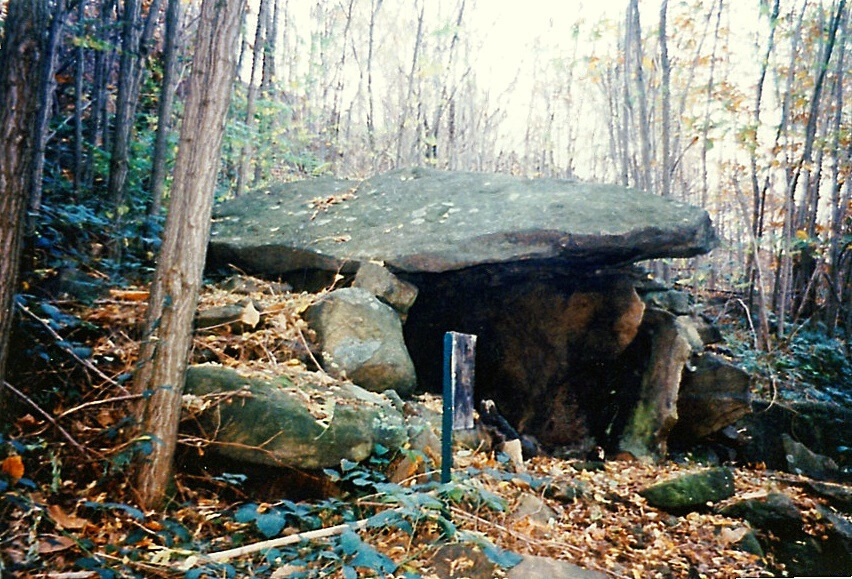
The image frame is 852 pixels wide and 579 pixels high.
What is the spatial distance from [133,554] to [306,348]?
2100 mm

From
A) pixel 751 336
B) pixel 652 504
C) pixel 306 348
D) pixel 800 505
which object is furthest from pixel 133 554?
pixel 751 336

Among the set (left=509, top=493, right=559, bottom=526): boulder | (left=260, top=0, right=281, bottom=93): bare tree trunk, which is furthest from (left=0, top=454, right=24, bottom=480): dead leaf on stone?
(left=260, top=0, right=281, bottom=93): bare tree trunk

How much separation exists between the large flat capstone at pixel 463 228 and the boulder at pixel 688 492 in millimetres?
2335

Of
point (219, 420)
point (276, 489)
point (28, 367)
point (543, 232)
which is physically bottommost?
point (276, 489)

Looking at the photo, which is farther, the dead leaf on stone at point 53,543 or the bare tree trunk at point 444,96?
the bare tree trunk at point 444,96

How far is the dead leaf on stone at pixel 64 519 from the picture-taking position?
2.50m

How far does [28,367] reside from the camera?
316cm

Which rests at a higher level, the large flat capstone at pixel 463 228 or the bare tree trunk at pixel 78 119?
the bare tree trunk at pixel 78 119

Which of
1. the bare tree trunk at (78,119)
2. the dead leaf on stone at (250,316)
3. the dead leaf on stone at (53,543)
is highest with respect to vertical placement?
the bare tree trunk at (78,119)

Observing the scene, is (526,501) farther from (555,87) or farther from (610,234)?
(555,87)

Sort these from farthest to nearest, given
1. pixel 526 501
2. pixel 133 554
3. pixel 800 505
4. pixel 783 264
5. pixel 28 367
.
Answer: pixel 783 264
pixel 800 505
pixel 526 501
pixel 28 367
pixel 133 554

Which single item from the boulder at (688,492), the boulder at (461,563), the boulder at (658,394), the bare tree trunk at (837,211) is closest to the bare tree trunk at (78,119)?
the boulder at (461,563)

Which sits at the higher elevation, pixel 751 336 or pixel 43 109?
pixel 43 109

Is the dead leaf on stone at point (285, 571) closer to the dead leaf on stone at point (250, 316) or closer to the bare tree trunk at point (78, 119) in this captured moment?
the dead leaf on stone at point (250, 316)
